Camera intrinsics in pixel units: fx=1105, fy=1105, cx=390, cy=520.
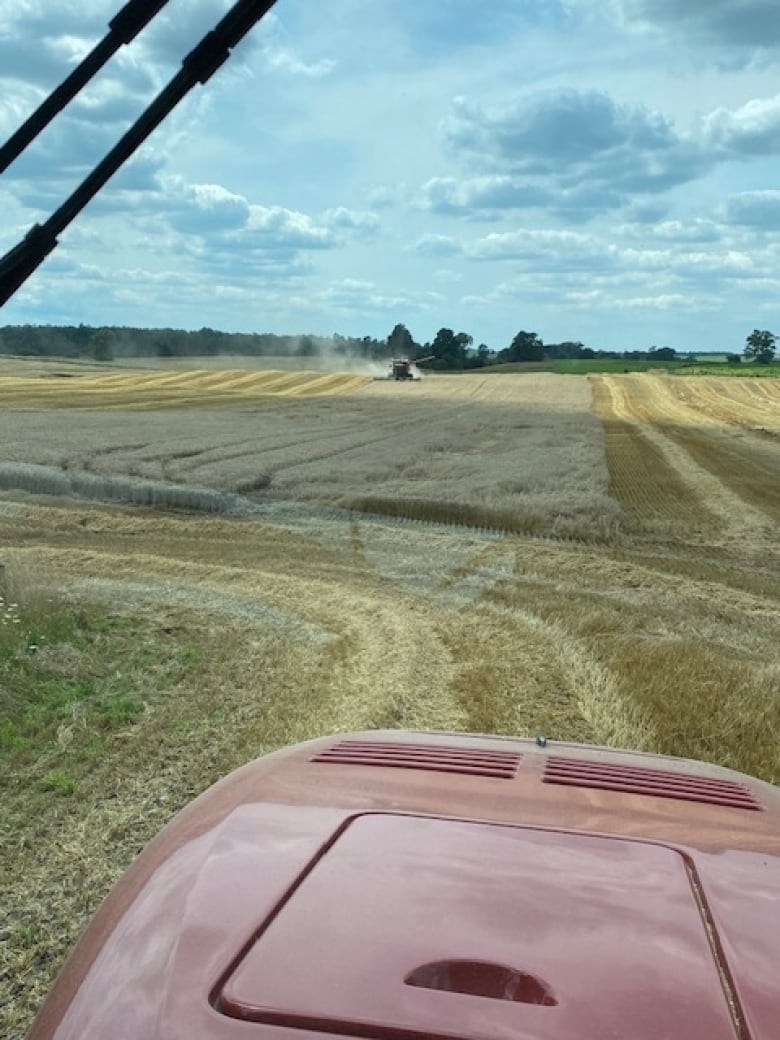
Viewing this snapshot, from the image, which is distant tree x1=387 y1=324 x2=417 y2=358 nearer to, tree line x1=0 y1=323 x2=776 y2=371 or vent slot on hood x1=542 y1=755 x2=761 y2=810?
tree line x1=0 y1=323 x2=776 y2=371

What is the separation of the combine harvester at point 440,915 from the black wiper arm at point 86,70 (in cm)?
604

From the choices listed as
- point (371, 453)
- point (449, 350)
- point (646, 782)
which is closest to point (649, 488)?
point (371, 453)

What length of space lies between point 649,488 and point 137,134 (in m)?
12.3

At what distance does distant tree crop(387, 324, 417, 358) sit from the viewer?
7900 centimetres

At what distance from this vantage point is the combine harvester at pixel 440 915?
1.44 metres

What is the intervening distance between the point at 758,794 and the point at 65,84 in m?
6.65

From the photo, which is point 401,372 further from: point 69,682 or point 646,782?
point 646,782

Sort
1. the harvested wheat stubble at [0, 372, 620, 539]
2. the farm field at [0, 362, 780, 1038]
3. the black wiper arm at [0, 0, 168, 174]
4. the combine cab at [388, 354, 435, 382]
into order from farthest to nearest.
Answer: the combine cab at [388, 354, 435, 382]
the harvested wheat stubble at [0, 372, 620, 539]
the black wiper arm at [0, 0, 168, 174]
the farm field at [0, 362, 780, 1038]

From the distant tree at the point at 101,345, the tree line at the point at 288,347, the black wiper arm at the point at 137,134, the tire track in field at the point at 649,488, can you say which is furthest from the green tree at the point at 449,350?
the black wiper arm at the point at 137,134

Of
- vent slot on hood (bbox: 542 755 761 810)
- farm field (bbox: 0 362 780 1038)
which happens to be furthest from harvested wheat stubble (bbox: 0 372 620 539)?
vent slot on hood (bbox: 542 755 761 810)

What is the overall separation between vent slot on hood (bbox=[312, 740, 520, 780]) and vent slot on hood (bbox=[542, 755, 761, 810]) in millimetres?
107

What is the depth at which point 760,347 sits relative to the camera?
3546 inches

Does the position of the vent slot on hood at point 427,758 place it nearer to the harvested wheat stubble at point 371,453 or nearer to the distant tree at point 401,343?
the harvested wheat stubble at point 371,453

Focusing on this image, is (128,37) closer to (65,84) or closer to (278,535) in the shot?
(65,84)
